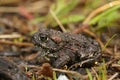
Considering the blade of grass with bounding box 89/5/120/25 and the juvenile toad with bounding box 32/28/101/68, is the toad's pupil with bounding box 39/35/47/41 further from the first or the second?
the blade of grass with bounding box 89/5/120/25

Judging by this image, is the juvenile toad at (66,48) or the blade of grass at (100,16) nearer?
the juvenile toad at (66,48)

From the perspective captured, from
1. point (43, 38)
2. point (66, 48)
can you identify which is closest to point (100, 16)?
point (66, 48)

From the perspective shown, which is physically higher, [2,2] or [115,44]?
[2,2]

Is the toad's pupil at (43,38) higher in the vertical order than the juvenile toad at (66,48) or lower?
higher

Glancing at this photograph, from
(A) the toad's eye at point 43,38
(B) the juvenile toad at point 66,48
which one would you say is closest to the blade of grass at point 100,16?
(B) the juvenile toad at point 66,48

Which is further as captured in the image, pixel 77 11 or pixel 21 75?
pixel 77 11

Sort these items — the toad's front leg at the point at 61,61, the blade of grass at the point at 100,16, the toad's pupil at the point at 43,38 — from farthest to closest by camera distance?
the blade of grass at the point at 100,16
the toad's pupil at the point at 43,38
the toad's front leg at the point at 61,61

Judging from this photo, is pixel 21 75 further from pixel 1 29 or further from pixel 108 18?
pixel 1 29

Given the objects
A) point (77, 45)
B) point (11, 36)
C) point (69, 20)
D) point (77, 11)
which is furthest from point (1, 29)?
point (77, 45)

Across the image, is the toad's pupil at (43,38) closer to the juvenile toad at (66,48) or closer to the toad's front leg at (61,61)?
the juvenile toad at (66,48)
